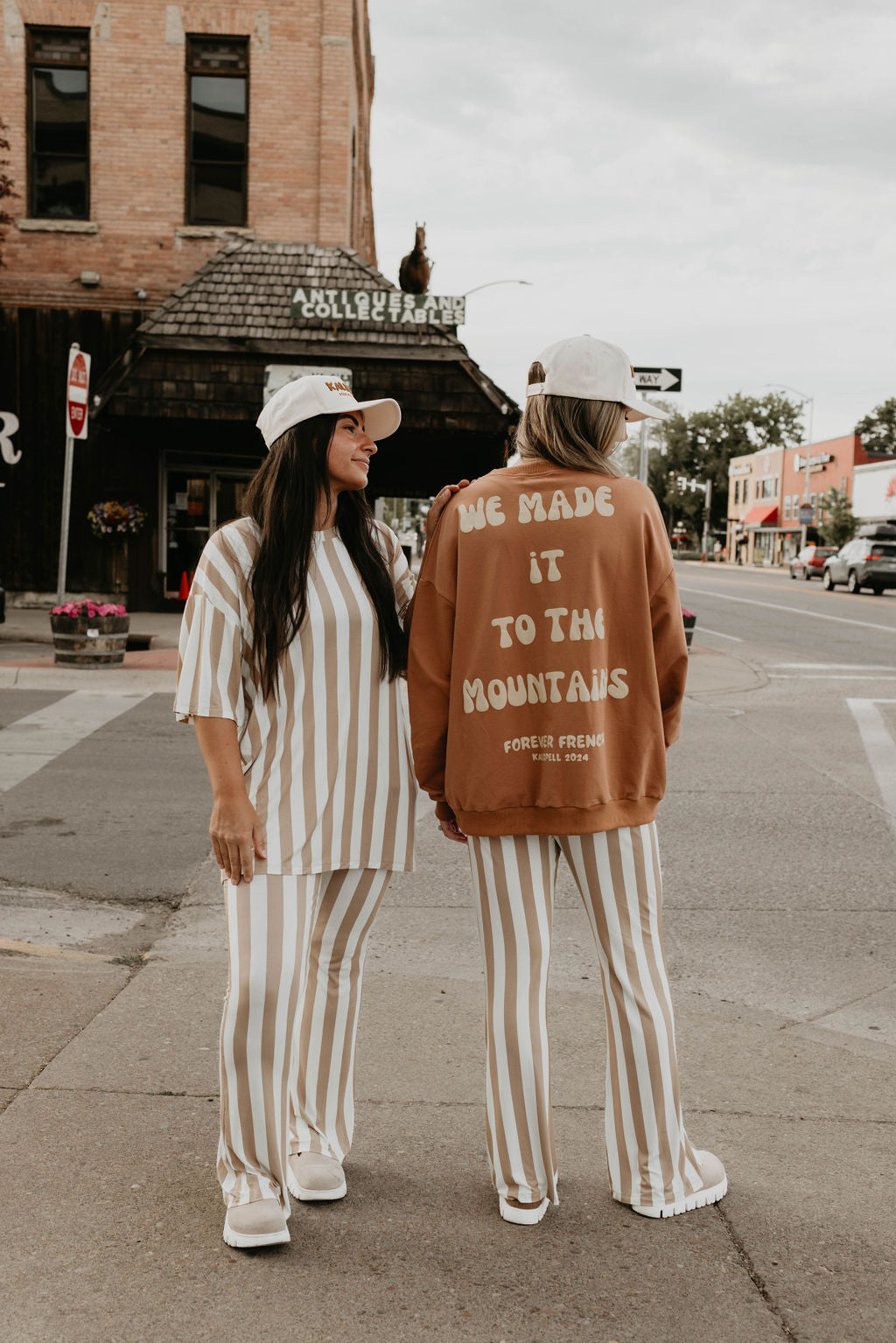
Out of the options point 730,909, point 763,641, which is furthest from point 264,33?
point 730,909

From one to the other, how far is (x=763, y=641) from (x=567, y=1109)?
17558mm

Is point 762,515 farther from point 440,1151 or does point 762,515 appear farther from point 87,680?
point 440,1151

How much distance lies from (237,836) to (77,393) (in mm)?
13196

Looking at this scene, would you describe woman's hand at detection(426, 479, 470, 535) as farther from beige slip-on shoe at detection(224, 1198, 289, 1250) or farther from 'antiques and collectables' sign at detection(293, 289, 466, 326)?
'antiques and collectables' sign at detection(293, 289, 466, 326)

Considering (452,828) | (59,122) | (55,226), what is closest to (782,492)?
(59,122)

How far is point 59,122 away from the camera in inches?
717

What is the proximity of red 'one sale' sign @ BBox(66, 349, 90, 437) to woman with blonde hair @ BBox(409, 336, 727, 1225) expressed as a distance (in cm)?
1292

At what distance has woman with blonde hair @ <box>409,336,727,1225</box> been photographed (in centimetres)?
255

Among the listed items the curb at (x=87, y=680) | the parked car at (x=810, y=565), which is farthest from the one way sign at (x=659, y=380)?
the parked car at (x=810, y=565)

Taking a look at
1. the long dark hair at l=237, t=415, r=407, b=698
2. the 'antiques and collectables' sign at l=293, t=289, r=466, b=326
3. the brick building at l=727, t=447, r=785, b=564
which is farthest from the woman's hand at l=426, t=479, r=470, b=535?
the brick building at l=727, t=447, r=785, b=564

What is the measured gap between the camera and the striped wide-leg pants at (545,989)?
8.64 ft

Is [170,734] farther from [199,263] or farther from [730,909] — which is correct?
[199,263]

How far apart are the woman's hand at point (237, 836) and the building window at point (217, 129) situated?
17.4m

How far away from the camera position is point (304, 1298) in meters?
2.41
